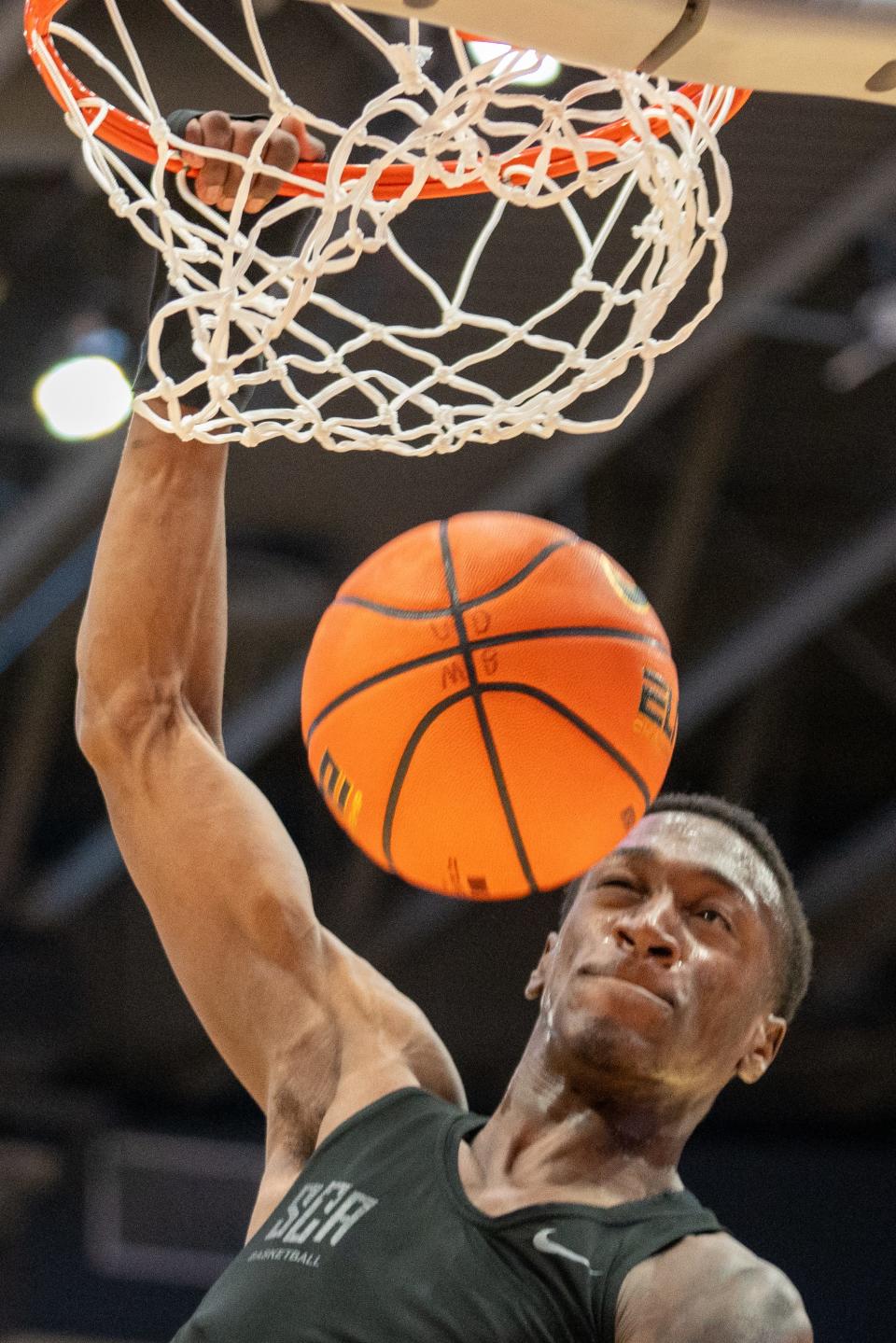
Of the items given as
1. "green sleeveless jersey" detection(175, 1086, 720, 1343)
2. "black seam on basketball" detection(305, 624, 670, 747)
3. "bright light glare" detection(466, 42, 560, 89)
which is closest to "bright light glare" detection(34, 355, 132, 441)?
"bright light glare" detection(466, 42, 560, 89)

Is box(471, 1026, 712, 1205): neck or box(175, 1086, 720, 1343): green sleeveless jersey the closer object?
box(175, 1086, 720, 1343): green sleeveless jersey

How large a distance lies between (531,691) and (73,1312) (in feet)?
18.6

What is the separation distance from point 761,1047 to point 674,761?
5.81m

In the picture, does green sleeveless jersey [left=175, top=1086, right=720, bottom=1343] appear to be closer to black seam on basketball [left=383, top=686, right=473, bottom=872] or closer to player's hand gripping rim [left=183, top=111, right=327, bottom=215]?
black seam on basketball [left=383, top=686, right=473, bottom=872]

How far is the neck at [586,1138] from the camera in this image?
7.97 feet

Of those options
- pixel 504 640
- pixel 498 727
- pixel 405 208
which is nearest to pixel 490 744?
pixel 498 727

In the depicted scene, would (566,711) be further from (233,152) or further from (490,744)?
(233,152)

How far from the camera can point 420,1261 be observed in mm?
2254

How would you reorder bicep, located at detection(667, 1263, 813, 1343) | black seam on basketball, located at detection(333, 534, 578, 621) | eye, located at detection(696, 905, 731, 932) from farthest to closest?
eye, located at detection(696, 905, 731, 932)
black seam on basketball, located at detection(333, 534, 578, 621)
bicep, located at detection(667, 1263, 813, 1343)

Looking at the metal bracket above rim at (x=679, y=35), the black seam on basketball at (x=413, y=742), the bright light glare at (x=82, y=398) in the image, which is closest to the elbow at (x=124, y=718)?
the black seam on basketball at (x=413, y=742)

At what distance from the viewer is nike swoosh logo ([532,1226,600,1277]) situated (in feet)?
7.30

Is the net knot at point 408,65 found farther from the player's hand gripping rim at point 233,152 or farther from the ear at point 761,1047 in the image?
the ear at point 761,1047

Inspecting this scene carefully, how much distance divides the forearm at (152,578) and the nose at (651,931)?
73 centimetres

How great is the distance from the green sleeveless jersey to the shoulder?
29mm
